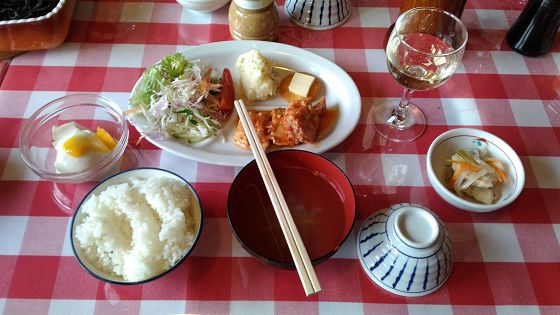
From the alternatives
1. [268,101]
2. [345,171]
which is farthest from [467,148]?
[268,101]

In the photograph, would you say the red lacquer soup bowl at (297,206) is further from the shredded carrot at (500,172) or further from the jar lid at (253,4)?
the jar lid at (253,4)

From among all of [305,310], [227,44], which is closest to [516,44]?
[227,44]

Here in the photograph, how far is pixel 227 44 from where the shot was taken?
1.50m

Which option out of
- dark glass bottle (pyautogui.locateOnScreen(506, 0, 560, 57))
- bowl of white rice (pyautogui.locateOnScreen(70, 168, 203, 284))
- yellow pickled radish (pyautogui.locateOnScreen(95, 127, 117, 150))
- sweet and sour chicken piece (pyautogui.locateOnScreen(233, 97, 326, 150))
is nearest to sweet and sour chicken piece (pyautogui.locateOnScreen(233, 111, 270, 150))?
sweet and sour chicken piece (pyautogui.locateOnScreen(233, 97, 326, 150))

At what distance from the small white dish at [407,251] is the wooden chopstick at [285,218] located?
0.62ft

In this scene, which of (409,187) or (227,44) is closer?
(409,187)

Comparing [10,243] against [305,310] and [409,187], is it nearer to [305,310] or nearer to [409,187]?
[305,310]

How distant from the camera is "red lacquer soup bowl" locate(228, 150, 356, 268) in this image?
1.04 meters

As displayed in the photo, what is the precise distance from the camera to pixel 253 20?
1.48 meters

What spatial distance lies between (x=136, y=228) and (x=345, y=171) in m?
0.59

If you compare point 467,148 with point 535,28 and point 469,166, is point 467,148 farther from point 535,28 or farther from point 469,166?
point 535,28

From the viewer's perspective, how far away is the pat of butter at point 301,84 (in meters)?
1.38

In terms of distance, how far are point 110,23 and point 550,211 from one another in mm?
1552

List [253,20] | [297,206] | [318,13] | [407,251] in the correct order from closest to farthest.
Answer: [407,251] < [297,206] < [253,20] < [318,13]
